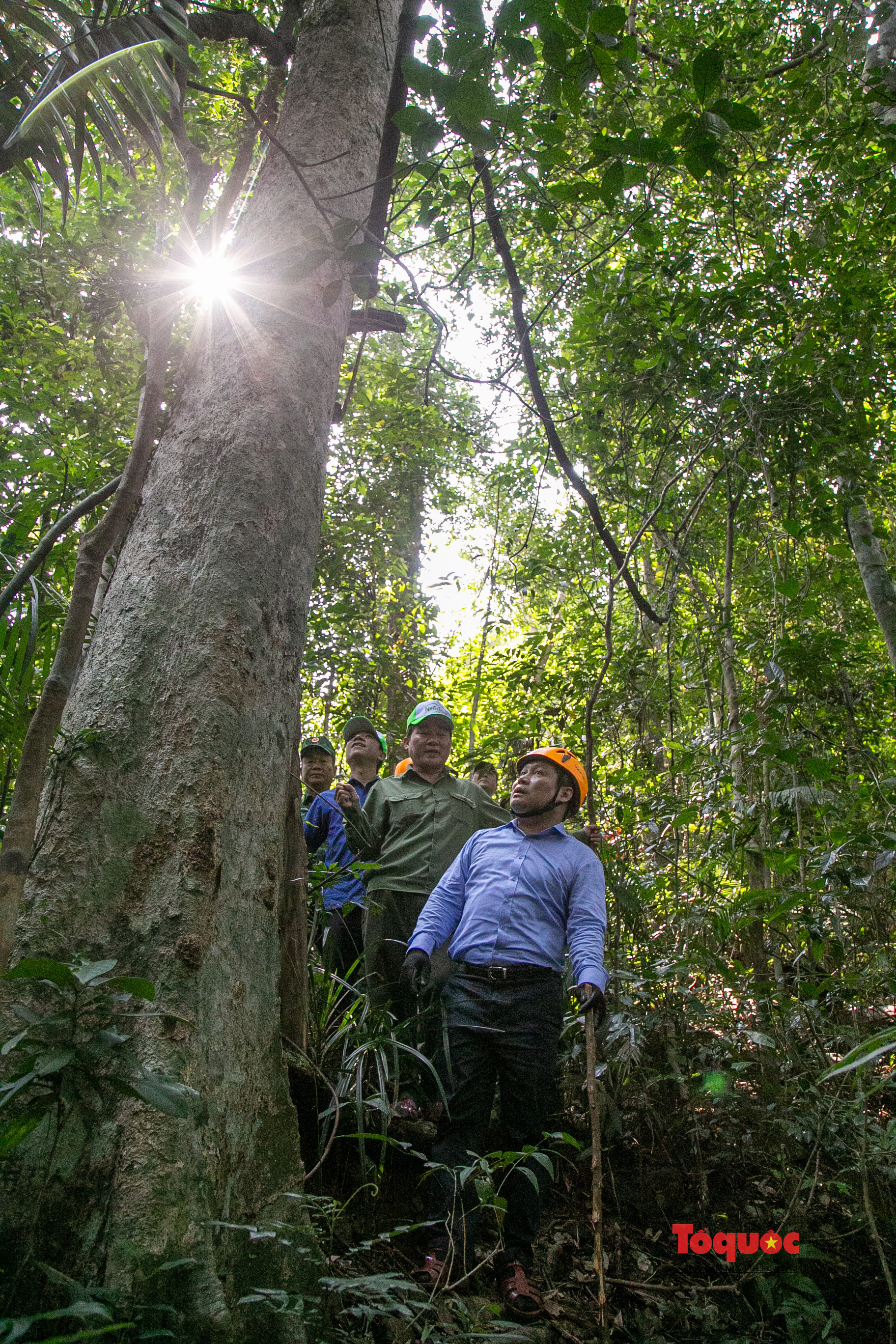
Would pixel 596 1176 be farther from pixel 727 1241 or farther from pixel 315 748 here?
pixel 315 748

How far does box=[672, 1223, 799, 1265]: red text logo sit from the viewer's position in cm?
292

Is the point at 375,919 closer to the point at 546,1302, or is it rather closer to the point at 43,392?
the point at 546,1302

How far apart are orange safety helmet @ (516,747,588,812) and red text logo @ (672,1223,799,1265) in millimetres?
1722

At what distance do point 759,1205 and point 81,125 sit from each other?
14.3 ft

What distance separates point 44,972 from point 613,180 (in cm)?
226

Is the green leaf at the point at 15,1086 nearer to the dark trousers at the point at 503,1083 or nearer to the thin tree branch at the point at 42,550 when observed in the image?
the thin tree branch at the point at 42,550

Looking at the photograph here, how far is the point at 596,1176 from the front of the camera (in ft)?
7.05

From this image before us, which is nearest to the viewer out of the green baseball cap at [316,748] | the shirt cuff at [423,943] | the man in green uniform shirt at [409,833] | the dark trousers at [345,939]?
the shirt cuff at [423,943]

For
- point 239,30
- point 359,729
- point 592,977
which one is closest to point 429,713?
point 359,729

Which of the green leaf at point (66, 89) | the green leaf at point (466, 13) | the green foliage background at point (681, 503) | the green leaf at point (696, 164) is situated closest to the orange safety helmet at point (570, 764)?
the green foliage background at point (681, 503)

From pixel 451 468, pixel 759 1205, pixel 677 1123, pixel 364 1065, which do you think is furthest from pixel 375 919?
pixel 451 468

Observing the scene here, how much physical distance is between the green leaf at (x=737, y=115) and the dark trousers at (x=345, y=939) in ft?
10.9

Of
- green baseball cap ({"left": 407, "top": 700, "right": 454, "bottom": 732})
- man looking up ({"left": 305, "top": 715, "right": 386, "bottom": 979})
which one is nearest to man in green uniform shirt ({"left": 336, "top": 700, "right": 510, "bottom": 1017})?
green baseball cap ({"left": 407, "top": 700, "right": 454, "bottom": 732})

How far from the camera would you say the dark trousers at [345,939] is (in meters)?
3.86
